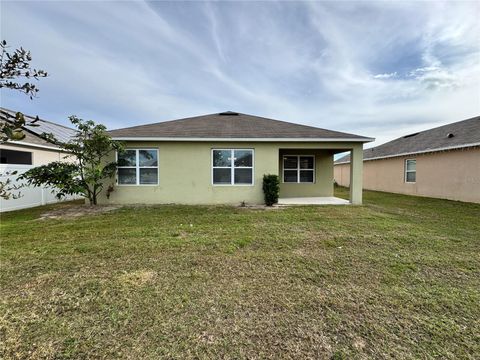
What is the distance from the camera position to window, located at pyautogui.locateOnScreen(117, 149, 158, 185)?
10219 mm

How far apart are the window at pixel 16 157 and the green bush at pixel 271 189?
34.8ft

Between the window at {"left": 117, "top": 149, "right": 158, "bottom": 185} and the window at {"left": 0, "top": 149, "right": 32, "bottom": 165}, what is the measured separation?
4389mm

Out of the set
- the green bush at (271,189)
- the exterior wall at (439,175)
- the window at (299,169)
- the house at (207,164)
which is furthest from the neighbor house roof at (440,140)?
the green bush at (271,189)

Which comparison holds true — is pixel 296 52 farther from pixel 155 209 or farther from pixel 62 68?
pixel 62 68

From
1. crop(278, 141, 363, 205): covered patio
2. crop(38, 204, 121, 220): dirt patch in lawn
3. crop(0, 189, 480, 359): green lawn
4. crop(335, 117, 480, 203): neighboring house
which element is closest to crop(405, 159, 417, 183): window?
crop(335, 117, 480, 203): neighboring house

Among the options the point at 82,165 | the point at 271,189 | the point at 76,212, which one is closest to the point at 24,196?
the point at 76,212

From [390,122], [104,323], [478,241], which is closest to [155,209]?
[104,323]

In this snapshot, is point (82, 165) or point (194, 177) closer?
point (82, 165)

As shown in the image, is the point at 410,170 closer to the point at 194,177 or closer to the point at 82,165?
the point at 194,177

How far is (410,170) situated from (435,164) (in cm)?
210

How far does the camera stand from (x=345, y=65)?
42.9 feet

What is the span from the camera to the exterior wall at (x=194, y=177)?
10.2 meters

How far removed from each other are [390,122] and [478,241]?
18.7m

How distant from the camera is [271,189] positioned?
9875 millimetres
